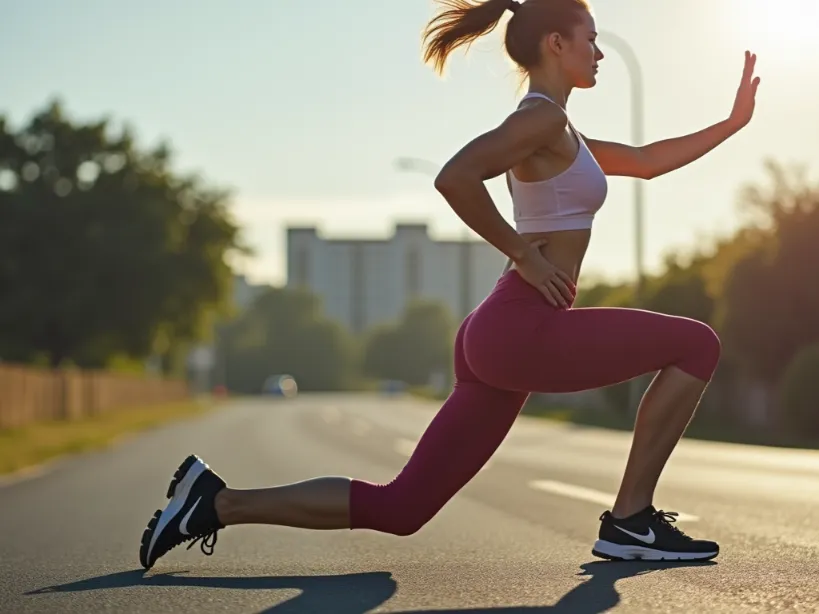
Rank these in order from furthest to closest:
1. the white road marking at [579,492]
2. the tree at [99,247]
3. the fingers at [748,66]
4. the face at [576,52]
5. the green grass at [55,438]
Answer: the tree at [99,247] → the green grass at [55,438] → the white road marking at [579,492] → the fingers at [748,66] → the face at [576,52]

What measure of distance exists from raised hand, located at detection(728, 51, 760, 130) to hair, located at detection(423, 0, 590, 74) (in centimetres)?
106

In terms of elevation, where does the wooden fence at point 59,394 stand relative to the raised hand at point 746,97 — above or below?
below

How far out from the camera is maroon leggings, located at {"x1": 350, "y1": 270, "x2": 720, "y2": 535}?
17.3 ft

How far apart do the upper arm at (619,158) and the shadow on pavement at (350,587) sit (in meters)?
1.61

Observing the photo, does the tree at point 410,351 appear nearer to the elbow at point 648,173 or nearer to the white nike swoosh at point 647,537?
the elbow at point 648,173

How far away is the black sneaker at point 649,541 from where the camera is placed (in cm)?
551

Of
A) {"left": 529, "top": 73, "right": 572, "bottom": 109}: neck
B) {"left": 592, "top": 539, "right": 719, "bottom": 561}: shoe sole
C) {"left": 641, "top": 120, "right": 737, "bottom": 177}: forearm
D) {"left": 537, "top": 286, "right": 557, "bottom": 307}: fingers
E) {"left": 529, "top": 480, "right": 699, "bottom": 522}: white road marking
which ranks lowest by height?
{"left": 529, "top": 480, "right": 699, "bottom": 522}: white road marking

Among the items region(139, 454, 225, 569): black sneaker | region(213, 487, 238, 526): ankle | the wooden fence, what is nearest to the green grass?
the wooden fence

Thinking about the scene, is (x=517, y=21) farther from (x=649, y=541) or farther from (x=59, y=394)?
(x=59, y=394)

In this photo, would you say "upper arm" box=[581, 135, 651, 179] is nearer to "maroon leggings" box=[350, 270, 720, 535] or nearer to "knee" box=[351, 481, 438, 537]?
"maroon leggings" box=[350, 270, 720, 535]

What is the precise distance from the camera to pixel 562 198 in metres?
5.36

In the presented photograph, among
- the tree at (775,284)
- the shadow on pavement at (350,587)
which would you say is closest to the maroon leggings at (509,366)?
the shadow on pavement at (350,587)

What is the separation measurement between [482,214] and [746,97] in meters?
1.82

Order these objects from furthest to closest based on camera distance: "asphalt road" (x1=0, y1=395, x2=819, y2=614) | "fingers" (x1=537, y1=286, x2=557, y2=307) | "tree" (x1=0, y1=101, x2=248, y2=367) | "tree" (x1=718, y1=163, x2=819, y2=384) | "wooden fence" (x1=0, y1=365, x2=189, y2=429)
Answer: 1. "tree" (x1=0, y1=101, x2=248, y2=367)
2. "wooden fence" (x1=0, y1=365, x2=189, y2=429)
3. "tree" (x1=718, y1=163, x2=819, y2=384)
4. "fingers" (x1=537, y1=286, x2=557, y2=307)
5. "asphalt road" (x1=0, y1=395, x2=819, y2=614)
